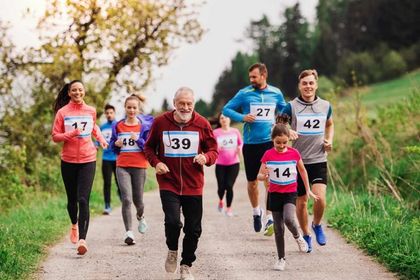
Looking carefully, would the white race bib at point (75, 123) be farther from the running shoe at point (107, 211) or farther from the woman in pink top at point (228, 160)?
the running shoe at point (107, 211)

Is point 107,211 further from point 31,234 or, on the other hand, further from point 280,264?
point 280,264

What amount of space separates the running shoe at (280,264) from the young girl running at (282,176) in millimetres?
363

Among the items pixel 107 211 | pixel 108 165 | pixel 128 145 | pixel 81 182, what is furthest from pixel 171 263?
pixel 108 165

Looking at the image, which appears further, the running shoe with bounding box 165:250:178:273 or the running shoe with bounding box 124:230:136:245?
the running shoe with bounding box 124:230:136:245

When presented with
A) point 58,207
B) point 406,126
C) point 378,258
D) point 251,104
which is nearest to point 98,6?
point 58,207

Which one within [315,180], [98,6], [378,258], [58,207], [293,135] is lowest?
[58,207]

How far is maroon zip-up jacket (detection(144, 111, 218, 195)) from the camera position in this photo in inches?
293

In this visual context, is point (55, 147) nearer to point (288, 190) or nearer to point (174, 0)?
point (174, 0)

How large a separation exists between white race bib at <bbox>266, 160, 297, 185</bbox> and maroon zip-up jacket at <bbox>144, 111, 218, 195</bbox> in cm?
102

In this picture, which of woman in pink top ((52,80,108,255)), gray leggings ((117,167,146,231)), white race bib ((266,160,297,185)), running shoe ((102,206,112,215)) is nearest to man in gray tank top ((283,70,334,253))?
white race bib ((266,160,297,185))

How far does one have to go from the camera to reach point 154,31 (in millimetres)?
20422

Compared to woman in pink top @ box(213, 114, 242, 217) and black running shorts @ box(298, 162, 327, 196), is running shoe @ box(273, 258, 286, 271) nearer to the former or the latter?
black running shorts @ box(298, 162, 327, 196)

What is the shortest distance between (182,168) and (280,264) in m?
1.46

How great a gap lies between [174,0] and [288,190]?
13.0 metres
